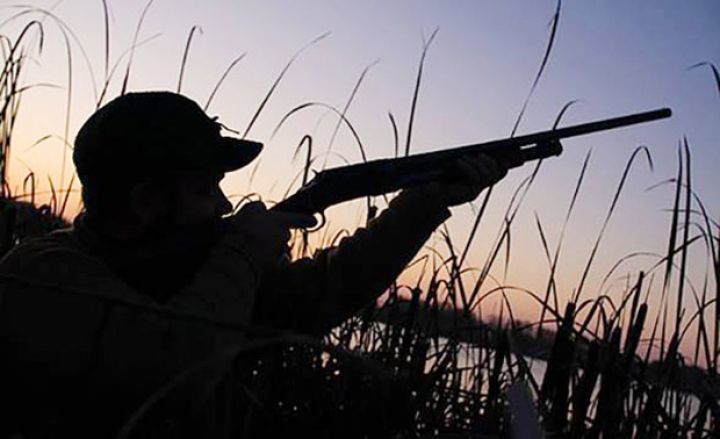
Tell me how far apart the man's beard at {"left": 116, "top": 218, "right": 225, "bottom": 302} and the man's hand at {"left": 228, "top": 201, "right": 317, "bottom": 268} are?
91mm

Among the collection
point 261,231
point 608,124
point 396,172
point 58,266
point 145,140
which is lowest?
point 58,266

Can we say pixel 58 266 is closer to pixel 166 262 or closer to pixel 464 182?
pixel 166 262

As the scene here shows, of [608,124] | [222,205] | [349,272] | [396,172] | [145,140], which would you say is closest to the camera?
[145,140]

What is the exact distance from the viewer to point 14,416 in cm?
215

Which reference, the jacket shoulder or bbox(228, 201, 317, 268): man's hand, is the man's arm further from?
the jacket shoulder

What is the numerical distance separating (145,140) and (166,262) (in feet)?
1.16

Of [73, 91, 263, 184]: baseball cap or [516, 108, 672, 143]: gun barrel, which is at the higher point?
[516, 108, 672, 143]: gun barrel

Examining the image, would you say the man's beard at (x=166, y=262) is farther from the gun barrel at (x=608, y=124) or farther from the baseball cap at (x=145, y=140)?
the gun barrel at (x=608, y=124)

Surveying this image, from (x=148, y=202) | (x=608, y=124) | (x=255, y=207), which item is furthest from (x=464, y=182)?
(x=148, y=202)

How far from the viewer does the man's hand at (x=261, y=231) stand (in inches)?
96.0

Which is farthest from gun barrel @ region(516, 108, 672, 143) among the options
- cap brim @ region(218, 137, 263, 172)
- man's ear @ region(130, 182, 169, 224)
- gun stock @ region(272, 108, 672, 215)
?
man's ear @ region(130, 182, 169, 224)

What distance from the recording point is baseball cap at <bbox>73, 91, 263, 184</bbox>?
2.45 metres

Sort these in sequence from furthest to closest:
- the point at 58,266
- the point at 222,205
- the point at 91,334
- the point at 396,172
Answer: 1. the point at 396,172
2. the point at 222,205
3. the point at 58,266
4. the point at 91,334

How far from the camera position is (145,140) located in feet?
8.02
